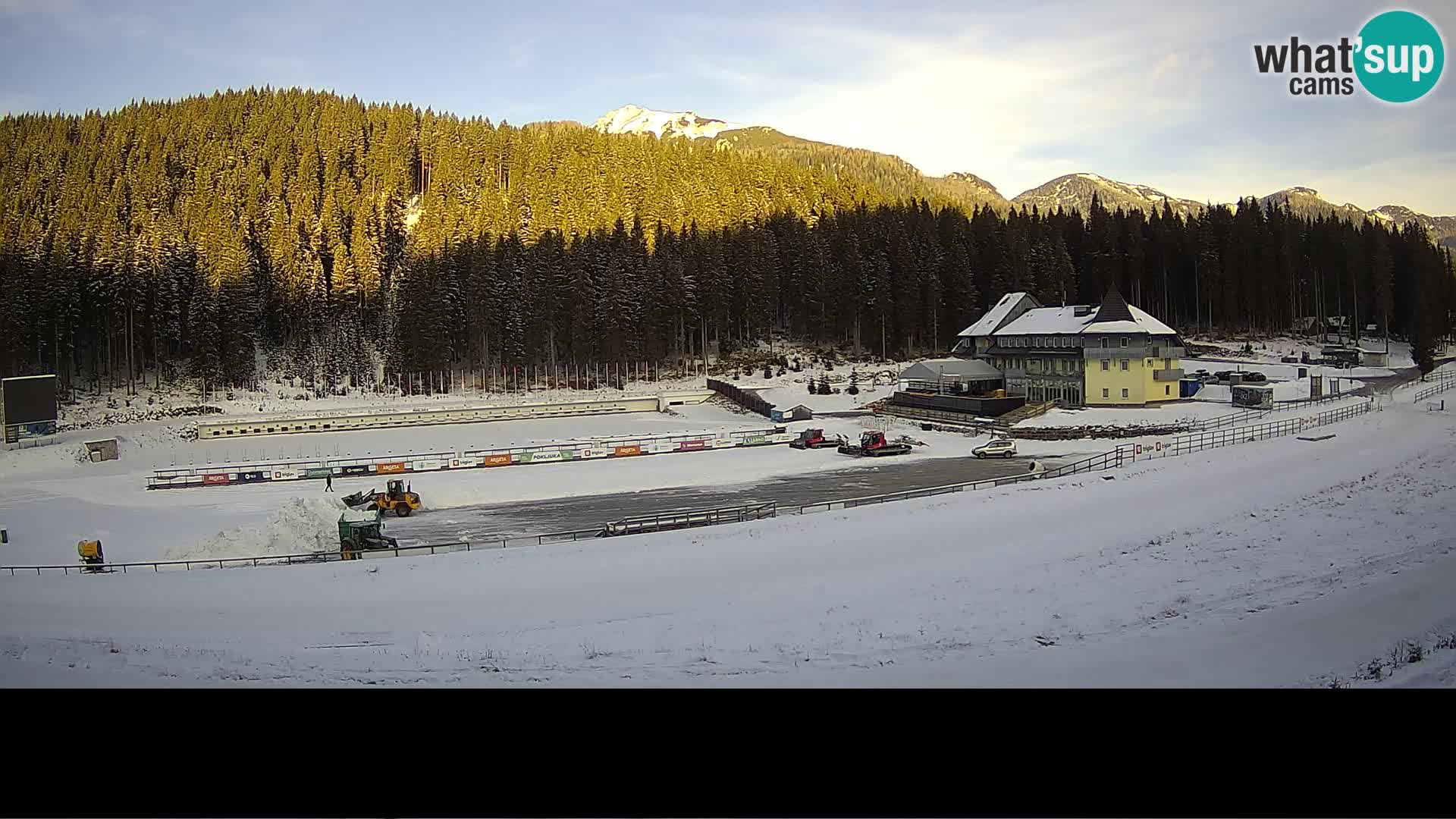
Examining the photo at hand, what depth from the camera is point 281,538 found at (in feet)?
71.9

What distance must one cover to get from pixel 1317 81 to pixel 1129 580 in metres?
7.72

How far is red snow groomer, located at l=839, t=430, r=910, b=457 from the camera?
36.2 metres

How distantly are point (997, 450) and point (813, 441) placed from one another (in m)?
8.78

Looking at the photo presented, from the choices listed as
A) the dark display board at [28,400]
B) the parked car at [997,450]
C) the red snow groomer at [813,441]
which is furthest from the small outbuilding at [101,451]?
the parked car at [997,450]

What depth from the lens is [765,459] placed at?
1439 inches

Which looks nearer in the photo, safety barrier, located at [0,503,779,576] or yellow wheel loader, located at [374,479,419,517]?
safety barrier, located at [0,503,779,576]

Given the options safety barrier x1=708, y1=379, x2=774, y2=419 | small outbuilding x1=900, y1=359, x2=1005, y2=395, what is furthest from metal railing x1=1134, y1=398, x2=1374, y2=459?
safety barrier x1=708, y1=379, x2=774, y2=419

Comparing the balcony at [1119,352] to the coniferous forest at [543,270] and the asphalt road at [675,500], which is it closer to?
the asphalt road at [675,500]

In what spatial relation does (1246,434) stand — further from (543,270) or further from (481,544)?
(543,270)

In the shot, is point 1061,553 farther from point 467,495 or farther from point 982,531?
point 467,495

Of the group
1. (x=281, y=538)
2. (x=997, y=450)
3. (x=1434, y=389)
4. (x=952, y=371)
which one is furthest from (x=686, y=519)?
(x=1434, y=389)

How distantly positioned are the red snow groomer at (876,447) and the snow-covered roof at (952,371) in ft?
44.8

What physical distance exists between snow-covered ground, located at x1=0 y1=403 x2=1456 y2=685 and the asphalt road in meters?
4.43

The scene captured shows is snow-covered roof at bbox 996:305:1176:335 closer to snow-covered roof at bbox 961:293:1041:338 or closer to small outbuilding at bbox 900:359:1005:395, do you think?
snow-covered roof at bbox 961:293:1041:338
